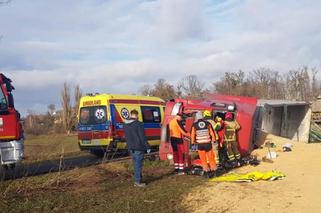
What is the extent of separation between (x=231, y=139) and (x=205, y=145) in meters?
2.35

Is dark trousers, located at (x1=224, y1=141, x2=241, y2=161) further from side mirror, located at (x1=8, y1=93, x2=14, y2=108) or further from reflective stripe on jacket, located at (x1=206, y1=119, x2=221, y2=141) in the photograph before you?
side mirror, located at (x1=8, y1=93, x2=14, y2=108)

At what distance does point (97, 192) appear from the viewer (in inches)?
447

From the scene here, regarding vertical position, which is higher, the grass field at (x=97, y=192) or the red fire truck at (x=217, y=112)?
the red fire truck at (x=217, y=112)

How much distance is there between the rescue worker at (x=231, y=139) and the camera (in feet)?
49.5

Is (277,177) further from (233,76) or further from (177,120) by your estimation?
(233,76)

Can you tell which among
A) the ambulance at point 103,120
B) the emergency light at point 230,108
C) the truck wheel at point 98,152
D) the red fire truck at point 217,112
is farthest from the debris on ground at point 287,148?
the truck wheel at point 98,152

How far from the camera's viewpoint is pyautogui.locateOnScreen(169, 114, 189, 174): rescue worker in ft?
46.3

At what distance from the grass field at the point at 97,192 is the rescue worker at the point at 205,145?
16.6 inches

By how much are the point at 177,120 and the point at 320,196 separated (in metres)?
4.85

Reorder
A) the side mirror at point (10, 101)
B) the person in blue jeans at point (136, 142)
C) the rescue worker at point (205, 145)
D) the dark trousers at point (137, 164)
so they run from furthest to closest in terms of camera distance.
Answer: the side mirror at point (10, 101) < the rescue worker at point (205, 145) < the person in blue jeans at point (136, 142) < the dark trousers at point (137, 164)

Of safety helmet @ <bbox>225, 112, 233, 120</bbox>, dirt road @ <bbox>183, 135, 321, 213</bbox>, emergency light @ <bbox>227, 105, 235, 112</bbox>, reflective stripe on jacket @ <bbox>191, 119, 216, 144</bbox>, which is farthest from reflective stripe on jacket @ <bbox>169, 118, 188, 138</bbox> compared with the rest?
emergency light @ <bbox>227, 105, 235, 112</bbox>

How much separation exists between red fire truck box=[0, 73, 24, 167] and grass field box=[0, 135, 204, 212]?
117cm

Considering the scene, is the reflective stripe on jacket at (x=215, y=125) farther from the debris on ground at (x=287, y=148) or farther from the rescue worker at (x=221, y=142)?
the debris on ground at (x=287, y=148)

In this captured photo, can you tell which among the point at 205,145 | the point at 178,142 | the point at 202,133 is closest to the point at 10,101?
the point at 178,142
